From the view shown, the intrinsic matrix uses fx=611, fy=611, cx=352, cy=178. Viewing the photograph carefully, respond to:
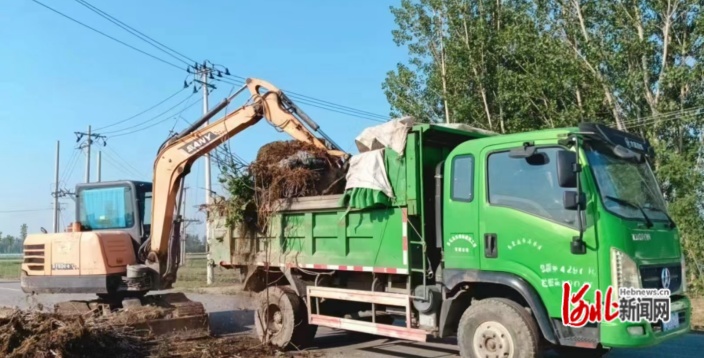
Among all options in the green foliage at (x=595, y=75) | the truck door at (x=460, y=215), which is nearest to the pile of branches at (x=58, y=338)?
the truck door at (x=460, y=215)

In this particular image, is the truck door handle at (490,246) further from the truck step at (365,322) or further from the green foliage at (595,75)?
the green foliage at (595,75)

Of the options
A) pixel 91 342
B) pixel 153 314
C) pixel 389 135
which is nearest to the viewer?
pixel 389 135

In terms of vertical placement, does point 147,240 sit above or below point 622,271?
above

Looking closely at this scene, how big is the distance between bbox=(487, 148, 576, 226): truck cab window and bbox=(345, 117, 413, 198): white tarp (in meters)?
1.22

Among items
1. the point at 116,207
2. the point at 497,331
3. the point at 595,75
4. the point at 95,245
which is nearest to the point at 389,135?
the point at 497,331

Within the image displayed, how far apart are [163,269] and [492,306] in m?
6.36

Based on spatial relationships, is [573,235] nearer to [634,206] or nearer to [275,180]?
[634,206]

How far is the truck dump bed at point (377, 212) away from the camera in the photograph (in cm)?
711

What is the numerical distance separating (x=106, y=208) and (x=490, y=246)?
7.80 metres

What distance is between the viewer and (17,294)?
22.0 m

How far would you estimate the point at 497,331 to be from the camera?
6.06 m

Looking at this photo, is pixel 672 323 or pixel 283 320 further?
pixel 283 320

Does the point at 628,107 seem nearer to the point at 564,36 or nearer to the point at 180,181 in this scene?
the point at 564,36

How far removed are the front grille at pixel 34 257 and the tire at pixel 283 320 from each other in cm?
450
